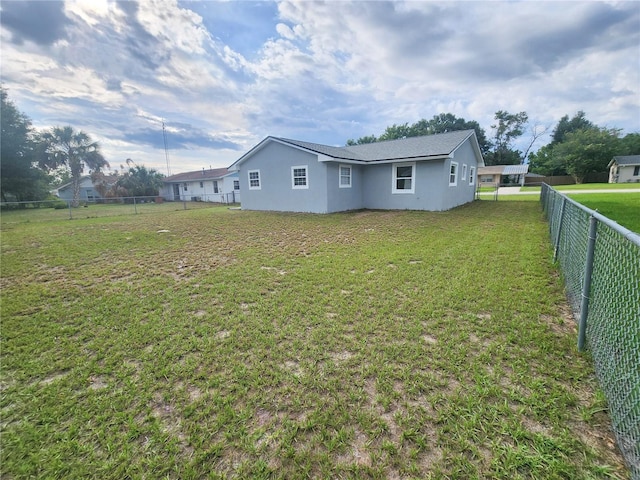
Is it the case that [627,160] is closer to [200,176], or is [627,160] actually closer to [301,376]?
[301,376]

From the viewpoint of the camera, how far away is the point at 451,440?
1.79 metres

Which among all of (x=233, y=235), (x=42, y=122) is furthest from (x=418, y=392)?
(x=42, y=122)

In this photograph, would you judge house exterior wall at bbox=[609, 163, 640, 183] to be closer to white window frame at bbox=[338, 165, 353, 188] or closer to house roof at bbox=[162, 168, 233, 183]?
white window frame at bbox=[338, 165, 353, 188]

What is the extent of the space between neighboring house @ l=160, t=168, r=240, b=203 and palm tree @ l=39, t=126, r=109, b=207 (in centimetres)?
743

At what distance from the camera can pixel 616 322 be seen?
217 centimetres

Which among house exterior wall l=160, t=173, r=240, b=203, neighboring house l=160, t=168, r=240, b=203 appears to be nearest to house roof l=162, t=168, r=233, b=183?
neighboring house l=160, t=168, r=240, b=203

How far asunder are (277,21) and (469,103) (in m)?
17.7

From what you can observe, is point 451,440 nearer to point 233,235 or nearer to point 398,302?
point 398,302

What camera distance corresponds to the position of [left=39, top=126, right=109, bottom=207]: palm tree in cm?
2550

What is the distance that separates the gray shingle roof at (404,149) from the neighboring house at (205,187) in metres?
15.4

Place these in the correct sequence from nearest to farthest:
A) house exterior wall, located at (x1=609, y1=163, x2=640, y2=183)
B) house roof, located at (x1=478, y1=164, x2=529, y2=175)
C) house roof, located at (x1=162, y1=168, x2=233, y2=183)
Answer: house roof, located at (x1=162, y1=168, x2=233, y2=183) → house exterior wall, located at (x1=609, y1=163, x2=640, y2=183) → house roof, located at (x1=478, y1=164, x2=529, y2=175)

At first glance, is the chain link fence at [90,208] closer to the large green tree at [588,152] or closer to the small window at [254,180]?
the small window at [254,180]

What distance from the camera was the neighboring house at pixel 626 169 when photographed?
37500mm

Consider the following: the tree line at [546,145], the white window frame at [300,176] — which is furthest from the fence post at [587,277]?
the tree line at [546,145]
